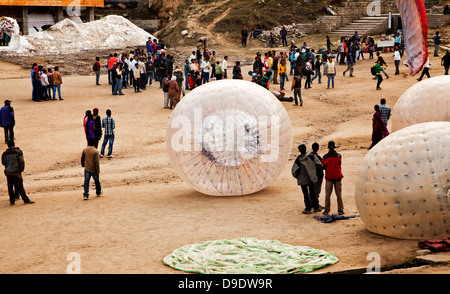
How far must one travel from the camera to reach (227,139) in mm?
12273

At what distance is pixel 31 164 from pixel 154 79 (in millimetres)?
16085

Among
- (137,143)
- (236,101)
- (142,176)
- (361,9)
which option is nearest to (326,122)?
(137,143)

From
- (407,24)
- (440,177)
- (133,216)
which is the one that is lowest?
(133,216)

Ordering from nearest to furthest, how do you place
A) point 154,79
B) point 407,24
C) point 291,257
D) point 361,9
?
point 291,257, point 407,24, point 154,79, point 361,9

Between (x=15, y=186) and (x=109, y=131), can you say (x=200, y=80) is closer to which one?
(x=109, y=131)

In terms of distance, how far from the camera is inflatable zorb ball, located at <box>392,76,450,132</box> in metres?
14.2

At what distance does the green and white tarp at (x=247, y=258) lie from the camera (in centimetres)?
878

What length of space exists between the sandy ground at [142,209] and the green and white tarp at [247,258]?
249mm

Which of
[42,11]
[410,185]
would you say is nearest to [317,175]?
[410,185]

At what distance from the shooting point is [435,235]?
372 inches

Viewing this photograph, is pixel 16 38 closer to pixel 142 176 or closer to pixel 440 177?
pixel 142 176

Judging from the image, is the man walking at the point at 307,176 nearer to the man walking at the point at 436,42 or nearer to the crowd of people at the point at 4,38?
the man walking at the point at 436,42

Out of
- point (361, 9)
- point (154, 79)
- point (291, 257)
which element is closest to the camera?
point (291, 257)

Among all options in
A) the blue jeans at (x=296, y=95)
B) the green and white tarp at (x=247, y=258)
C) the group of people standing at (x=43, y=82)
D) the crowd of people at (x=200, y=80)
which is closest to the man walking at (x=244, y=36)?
the crowd of people at (x=200, y=80)
